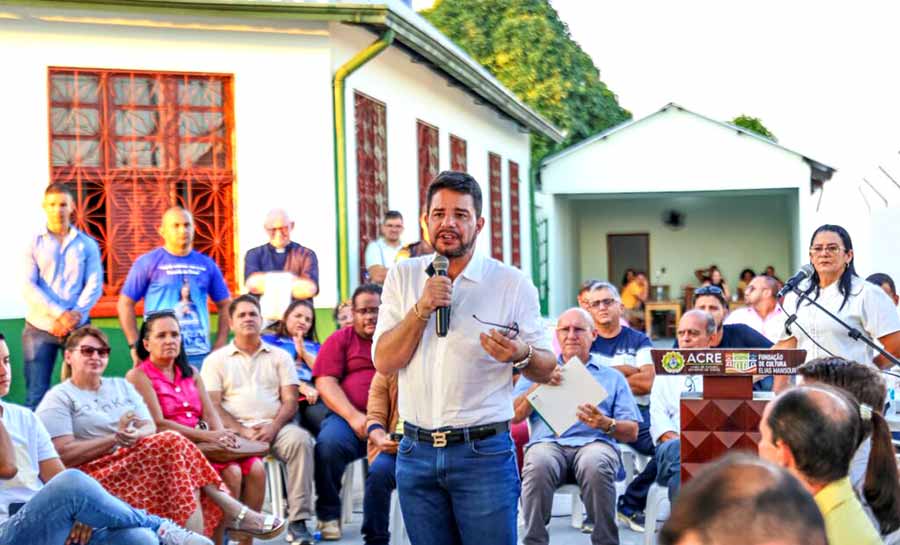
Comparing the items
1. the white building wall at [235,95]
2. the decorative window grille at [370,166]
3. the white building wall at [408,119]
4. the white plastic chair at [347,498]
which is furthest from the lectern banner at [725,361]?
the decorative window grille at [370,166]

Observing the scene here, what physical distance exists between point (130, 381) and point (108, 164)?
414 cm

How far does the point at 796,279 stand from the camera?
7.00 metres

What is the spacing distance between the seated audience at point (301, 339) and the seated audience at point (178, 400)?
1.06 meters

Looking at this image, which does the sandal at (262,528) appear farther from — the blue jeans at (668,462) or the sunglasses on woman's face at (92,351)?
the blue jeans at (668,462)

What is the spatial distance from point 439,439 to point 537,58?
33167 mm

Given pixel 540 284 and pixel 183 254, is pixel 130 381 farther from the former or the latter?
pixel 540 284

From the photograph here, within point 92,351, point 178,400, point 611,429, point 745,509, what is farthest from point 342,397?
point 745,509

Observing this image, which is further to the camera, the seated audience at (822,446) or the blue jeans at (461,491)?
the blue jeans at (461,491)

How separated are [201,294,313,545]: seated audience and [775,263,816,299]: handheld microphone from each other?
3258mm

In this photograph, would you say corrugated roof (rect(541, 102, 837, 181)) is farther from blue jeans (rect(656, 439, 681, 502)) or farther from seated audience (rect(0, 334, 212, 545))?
seated audience (rect(0, 334, 212, 545))

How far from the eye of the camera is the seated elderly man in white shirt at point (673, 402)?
750 cm

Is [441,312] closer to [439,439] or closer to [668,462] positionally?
[439,439]

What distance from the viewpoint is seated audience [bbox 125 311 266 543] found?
777 centimetres

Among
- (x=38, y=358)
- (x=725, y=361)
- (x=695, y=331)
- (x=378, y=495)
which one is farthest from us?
(x=38, y=358)
